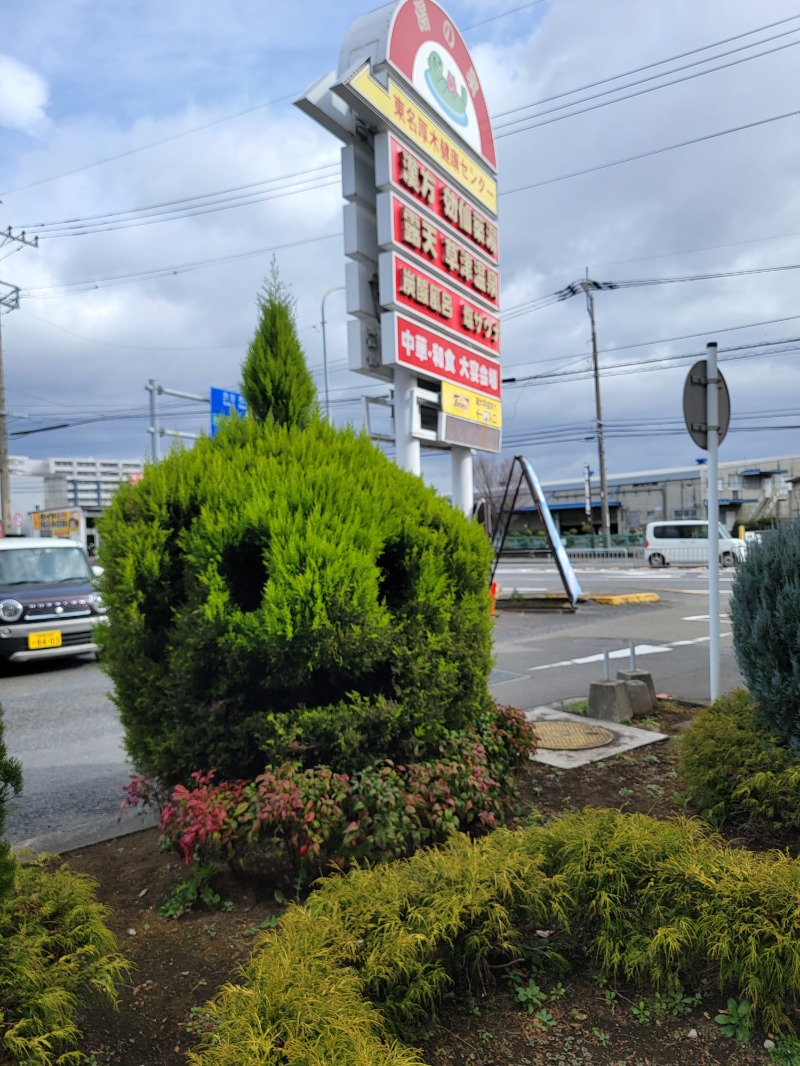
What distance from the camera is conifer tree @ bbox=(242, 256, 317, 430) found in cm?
389

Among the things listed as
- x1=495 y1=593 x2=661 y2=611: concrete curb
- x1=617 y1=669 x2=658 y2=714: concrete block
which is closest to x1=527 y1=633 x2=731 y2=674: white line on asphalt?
x1=617 y1=669 x2=658 y2=714: concrete block

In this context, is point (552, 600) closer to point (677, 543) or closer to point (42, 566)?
point (42, 566)

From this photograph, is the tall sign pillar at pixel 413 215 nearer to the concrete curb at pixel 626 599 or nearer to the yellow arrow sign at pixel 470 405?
the yellow arrow sign at pixel 470 405

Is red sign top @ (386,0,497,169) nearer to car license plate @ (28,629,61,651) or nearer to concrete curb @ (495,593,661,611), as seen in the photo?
car license plate @ (28,629,61,651)

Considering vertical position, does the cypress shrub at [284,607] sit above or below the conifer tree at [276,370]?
below

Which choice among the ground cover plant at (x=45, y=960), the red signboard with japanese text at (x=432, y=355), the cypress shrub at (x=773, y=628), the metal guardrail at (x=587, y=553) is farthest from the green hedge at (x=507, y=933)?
the metal guardrail at (x=587, y=553)

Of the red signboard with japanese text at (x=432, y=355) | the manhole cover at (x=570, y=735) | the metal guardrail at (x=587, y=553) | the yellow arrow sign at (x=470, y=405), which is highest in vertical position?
the red signboard with japanese text at (x=432, y=355)

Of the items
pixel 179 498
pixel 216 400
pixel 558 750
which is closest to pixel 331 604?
pixel 179 498

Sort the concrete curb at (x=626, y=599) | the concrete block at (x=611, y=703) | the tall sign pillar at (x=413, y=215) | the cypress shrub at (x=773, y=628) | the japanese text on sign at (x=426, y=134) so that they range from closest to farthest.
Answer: the cypress shrub at (x=773, y=628) → the concrete block at (x=611, y=703) → the japanese text on sign at (x=426, y=134) → the tall sign pillar at (x=413, y=215) → the concrete curb at (x=626, y=599)

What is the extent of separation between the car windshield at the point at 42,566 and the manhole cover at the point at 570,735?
25.8ft

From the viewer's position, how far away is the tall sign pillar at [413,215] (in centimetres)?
818

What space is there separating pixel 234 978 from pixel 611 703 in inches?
168

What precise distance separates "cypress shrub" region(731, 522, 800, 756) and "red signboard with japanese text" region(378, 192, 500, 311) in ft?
19.4

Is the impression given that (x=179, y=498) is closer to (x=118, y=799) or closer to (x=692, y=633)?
(x=118, y=799)
